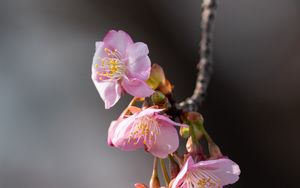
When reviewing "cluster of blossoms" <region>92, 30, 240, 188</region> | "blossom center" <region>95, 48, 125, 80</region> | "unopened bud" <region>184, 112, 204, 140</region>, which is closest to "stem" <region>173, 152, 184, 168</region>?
"cluster of blossoms" <region>92, 30, 240, 188</region>

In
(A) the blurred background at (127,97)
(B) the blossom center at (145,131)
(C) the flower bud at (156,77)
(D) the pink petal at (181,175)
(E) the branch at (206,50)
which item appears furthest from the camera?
(A) the blurred background at (127,97)

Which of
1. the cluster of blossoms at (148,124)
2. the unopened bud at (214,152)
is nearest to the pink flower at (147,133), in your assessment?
the cluster of blossoms at (148,124)

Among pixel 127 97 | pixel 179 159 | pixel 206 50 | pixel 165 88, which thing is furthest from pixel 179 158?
pixel 127 97

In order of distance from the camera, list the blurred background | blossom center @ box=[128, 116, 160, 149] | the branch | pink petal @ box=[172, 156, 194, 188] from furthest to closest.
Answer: the blurred background
the branch
blossom center @ box=[128, 116, 160, 149]
pink petal @ box=[172, 156, 194, 188]

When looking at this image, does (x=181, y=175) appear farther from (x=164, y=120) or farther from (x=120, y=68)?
(x=120, y=68)

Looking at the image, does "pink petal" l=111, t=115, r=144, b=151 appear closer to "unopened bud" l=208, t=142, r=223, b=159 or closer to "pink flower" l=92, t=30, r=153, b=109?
"pink flower" l=92, t=30, r=153, b=109

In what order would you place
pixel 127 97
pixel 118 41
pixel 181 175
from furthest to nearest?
pixel 127 97 → pixel 118 41 → pixel 181 175

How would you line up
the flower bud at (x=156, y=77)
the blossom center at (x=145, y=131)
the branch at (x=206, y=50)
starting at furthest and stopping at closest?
the branch at (x=206, y=50), the flower bud at (x=156, y=77), the blossom center at (x=145, y=131)

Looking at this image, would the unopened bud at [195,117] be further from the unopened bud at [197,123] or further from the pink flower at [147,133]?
the pink flower at [147,133]

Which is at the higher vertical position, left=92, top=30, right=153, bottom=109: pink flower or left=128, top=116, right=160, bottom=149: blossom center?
left=92, top=30, right=153, bottom=109: pink flower
